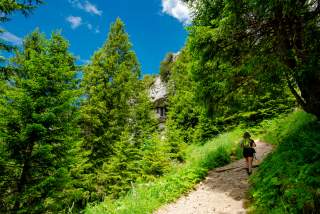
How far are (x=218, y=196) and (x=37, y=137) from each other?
8061 millimetres

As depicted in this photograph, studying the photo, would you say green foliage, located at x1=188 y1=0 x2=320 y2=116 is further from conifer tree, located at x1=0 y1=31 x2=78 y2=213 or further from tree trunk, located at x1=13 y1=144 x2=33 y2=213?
tree trunk, located at x1=13 y1=144 x2=33 y2=213

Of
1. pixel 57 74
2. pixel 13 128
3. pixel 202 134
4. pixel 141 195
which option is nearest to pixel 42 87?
pixel 57 74

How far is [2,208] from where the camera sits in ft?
37.9

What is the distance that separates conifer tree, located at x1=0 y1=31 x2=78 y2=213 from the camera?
11.7 meters

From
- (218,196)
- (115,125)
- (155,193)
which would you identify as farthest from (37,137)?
(115,125)

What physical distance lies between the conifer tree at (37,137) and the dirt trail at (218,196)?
5.51 meters

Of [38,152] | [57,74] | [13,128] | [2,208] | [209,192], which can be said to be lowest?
[2,208]

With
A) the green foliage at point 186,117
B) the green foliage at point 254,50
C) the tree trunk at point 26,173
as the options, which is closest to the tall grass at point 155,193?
the green foliage at point 254,50

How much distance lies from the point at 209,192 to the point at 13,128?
8905mm

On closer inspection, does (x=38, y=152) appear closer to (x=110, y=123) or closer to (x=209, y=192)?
(x=209, y=192)

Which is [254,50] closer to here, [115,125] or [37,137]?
[37,137]

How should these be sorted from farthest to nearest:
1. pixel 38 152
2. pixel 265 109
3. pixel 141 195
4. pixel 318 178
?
pixel 265 109 → pixel 38 152 → pixel 141 195 → pixel 318 178

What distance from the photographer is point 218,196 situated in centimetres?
1065

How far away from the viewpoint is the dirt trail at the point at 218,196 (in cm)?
944
